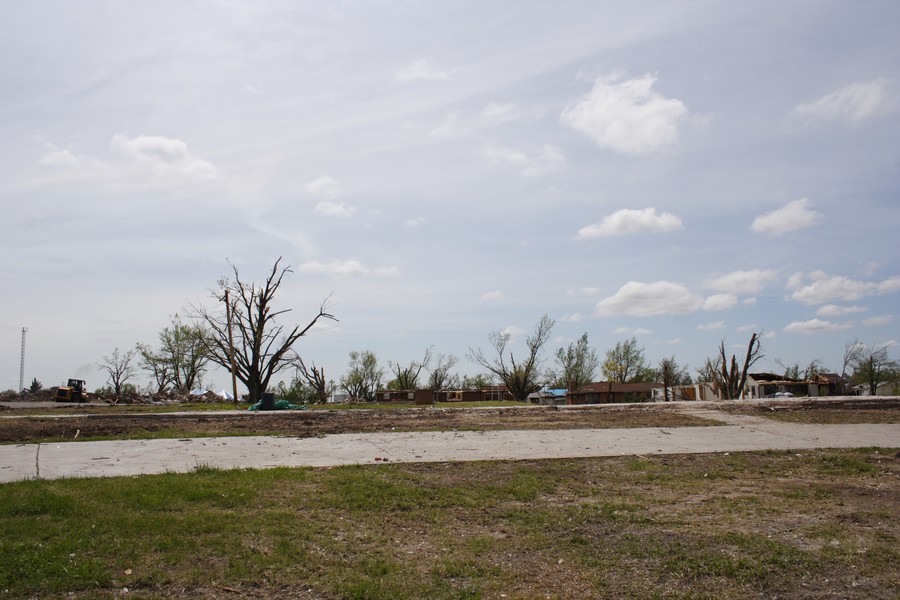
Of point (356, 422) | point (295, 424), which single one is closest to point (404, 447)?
point (356, 422)

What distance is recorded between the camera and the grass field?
4.85 metres

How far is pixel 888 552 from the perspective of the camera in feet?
18.2

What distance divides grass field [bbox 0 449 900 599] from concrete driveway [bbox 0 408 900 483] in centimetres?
125

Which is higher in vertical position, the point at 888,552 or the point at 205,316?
the point at 205,316

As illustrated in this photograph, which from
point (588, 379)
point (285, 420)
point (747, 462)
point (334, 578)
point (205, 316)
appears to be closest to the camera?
point (334, 578)

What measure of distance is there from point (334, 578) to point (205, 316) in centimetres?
3934

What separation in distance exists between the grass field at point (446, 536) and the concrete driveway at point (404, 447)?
1251mm

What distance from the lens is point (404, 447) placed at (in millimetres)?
11578

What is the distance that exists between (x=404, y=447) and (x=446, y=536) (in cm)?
553

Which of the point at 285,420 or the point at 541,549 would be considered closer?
the point at 541,549

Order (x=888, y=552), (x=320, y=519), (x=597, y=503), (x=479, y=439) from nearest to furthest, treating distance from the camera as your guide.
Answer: (x=888, y=552) → (x=320, y=519) → (x=597, y=503) → (x=479, y=439)

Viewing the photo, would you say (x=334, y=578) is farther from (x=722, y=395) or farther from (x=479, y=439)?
(x=722, y=395)

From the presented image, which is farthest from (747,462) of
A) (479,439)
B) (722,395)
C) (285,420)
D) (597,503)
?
(722,395)

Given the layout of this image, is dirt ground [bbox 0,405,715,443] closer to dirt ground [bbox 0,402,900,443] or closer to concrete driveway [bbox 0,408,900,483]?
dirt ground [bbox 0,402,900,443]
